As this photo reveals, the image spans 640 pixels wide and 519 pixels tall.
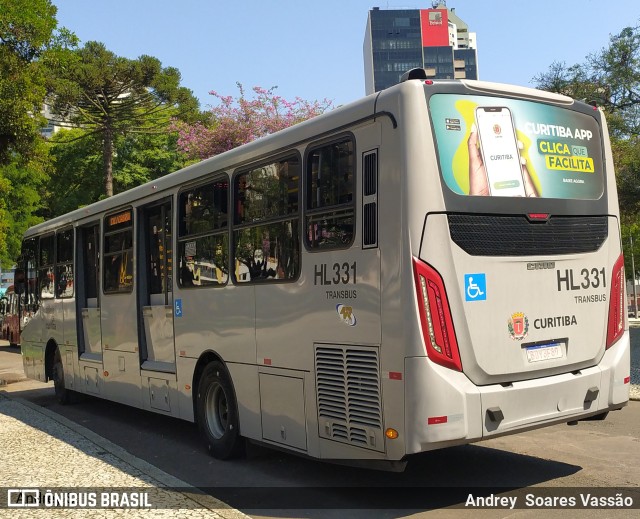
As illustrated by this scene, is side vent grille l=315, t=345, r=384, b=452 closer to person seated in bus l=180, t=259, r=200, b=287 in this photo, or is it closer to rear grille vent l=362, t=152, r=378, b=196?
rear grille vent l=362, t=152, r=378, b=196

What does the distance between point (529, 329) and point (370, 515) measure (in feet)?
6.15

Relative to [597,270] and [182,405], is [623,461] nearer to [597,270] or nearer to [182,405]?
[597,270]

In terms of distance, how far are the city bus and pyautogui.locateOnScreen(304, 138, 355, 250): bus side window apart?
2 cm

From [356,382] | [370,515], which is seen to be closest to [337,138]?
[356,382]

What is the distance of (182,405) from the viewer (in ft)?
28.6

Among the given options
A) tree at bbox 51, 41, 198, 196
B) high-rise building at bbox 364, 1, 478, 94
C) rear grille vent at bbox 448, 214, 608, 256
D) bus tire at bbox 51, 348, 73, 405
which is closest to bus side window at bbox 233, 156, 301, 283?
rear grille vent at bbox 448, 214, 608, 256

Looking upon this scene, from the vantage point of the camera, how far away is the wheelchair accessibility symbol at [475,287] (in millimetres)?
5586

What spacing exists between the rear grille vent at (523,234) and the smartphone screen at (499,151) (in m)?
0.24

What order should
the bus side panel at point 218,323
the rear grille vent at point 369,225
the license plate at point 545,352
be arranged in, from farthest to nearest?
the bus side panel at point 218,323 < the license plate at point 545,352 < the rear grille vent at point 369,225

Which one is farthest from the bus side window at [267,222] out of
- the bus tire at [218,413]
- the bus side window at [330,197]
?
the bus tire at [218,413]

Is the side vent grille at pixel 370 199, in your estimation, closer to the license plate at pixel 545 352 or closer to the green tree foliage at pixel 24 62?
the license plate at pixel 545 352

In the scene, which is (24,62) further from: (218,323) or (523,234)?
(523,234)

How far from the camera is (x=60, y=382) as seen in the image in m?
12.9

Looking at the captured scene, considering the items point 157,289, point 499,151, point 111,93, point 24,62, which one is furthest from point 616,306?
point 111,93
